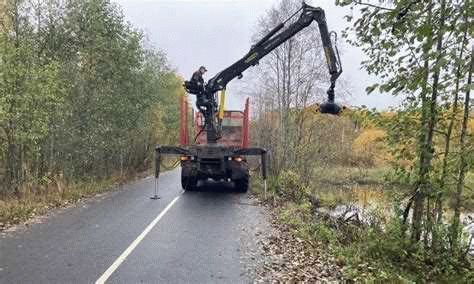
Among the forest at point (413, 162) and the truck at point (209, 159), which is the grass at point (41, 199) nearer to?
the truck at point (209, 159)

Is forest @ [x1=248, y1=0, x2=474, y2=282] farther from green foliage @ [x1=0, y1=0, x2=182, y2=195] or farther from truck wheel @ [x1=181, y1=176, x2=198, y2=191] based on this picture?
green foliage @ [x1=0, y1=0, x2=182, y2=195]

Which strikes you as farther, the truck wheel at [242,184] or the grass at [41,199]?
the truck wheel at [242,184]

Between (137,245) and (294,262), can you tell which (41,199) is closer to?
(137,245)

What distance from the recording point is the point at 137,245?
8.89 m

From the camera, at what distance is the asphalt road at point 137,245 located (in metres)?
7.10

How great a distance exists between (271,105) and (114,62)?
33.4 feet

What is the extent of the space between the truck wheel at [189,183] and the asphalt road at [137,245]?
9.18 feet

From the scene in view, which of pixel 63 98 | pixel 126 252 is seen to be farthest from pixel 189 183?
pixel 126 252

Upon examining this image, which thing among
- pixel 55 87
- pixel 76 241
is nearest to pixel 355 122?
pixel 76 241

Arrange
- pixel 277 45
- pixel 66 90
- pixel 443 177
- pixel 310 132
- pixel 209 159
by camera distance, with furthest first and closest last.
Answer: pixel 310 132 → pixel 66 90 → pixel 209 159 → pixel 277 45 → pixel 443 177

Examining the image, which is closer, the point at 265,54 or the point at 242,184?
the point at 265,54

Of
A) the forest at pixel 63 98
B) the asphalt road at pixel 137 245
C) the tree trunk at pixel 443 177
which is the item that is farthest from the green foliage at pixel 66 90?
the tree trunk at pixel 443 177

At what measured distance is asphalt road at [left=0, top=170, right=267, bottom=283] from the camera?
710cm

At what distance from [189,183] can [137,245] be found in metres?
8.67
